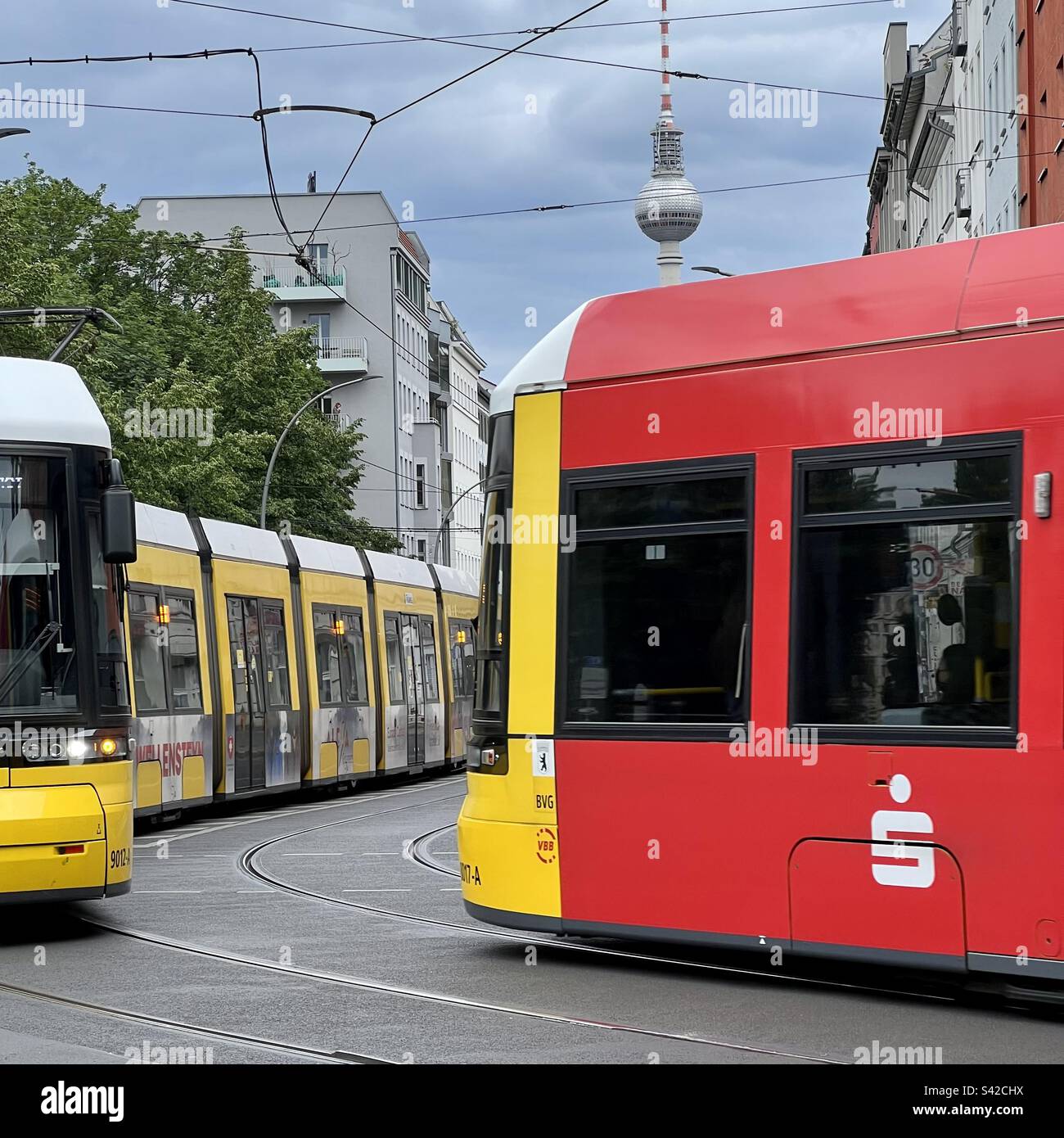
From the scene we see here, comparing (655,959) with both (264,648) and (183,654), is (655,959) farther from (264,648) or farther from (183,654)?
(264,648)

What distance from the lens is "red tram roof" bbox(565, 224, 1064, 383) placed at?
8.30 metres

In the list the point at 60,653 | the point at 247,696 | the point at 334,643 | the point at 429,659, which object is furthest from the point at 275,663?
the point at 60,653

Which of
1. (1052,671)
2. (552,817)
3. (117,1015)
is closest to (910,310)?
(1052,671)

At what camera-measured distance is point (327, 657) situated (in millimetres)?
25172

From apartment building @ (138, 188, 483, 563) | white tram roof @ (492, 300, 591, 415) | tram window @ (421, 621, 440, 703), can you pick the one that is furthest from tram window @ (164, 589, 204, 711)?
apartment building @ (138, 188, 483, 563)

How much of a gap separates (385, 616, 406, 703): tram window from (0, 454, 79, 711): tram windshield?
17008 mm

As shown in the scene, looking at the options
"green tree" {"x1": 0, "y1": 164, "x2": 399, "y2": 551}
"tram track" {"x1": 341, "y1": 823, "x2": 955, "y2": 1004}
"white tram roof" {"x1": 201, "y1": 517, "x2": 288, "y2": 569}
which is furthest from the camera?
"green tree" {"x1": 0, "y1": 164, "x2": 399, "y2": 551}

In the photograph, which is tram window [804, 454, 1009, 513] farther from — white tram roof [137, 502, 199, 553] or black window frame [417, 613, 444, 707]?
black window frame [417, 613, 444, 707]

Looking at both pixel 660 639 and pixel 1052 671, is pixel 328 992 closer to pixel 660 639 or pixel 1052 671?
pixel 660 639

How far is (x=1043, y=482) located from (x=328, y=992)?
3.82 meters

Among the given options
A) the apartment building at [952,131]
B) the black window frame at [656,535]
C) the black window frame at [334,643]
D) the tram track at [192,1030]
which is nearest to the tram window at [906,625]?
the black window frame at [656,535]

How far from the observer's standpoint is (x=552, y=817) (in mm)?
9727

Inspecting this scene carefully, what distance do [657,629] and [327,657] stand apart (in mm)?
16248

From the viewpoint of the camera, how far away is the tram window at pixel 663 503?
912 cm
